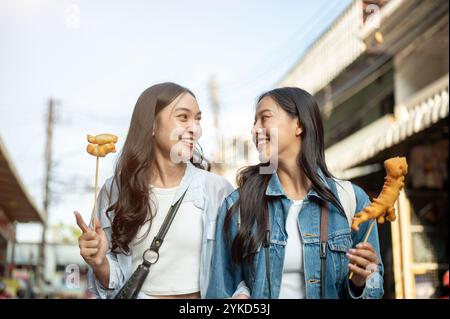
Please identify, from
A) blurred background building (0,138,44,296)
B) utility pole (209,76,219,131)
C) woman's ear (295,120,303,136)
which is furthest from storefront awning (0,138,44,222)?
woman's ear (295,120,303,136)

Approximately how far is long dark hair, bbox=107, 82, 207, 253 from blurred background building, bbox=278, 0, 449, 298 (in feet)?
6.36

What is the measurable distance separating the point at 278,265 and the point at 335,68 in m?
2.61

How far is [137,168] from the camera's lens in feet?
7.25

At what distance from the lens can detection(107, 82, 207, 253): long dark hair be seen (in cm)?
216

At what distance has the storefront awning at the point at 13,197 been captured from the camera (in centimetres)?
495

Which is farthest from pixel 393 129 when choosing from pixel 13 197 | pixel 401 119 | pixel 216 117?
pixel 13 197

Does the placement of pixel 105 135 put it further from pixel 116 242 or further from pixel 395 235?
pixel 395 235

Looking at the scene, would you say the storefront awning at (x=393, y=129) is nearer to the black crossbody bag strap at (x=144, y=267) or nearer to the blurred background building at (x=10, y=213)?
the black crossbody bag strap at (x=144, y=267)

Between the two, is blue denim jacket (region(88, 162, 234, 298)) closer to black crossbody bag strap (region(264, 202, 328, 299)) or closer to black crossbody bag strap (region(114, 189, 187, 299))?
black crossbody bag strap (region(114, 189, 187, 299))

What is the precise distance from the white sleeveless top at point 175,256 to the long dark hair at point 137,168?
0.11 feet

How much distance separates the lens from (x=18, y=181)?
5.62 m

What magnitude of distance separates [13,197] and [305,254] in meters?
5.26

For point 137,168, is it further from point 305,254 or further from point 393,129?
point 393,129
